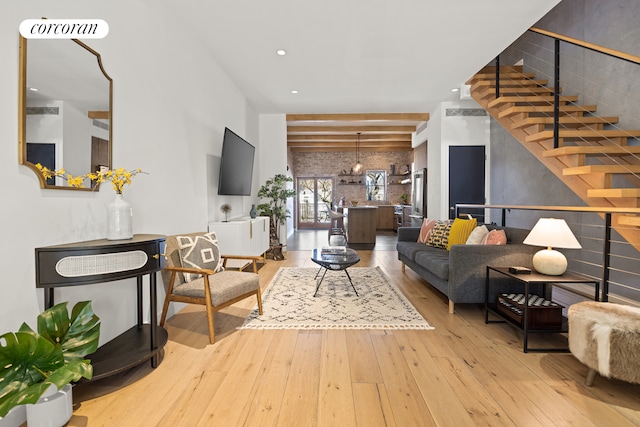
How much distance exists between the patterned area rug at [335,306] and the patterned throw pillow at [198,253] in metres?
0.63

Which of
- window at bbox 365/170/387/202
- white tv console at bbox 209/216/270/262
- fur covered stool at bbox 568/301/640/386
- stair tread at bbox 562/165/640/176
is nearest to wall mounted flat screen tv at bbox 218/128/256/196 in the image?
white tv console at bbox 209/216/270/262

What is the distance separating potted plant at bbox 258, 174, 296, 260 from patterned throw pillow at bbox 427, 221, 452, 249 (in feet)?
9.35

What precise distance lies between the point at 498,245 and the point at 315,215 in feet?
31.6

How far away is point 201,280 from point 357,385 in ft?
5.15

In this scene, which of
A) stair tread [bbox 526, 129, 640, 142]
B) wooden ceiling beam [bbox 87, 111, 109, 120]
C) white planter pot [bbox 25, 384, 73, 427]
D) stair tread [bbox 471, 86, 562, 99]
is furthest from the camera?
stair tread [bbox 471, 86, 562, 99]

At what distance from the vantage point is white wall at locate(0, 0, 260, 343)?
64.1 inches

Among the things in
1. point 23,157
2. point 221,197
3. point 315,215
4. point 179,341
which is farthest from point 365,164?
point 23,157

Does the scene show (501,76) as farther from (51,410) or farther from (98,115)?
(51,410)

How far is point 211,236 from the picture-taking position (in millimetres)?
3219

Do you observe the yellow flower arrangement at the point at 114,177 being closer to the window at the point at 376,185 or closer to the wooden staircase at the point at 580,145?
the wooden staircase at the point at 580,145

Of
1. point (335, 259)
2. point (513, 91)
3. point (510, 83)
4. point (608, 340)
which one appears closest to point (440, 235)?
point (335, 259)

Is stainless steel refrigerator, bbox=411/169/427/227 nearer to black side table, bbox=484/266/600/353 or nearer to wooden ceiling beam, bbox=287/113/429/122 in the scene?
wooden ceiling beam, bbox=287/113/429/122

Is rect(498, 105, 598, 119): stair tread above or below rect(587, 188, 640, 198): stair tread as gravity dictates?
above

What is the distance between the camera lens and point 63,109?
1958 mm
